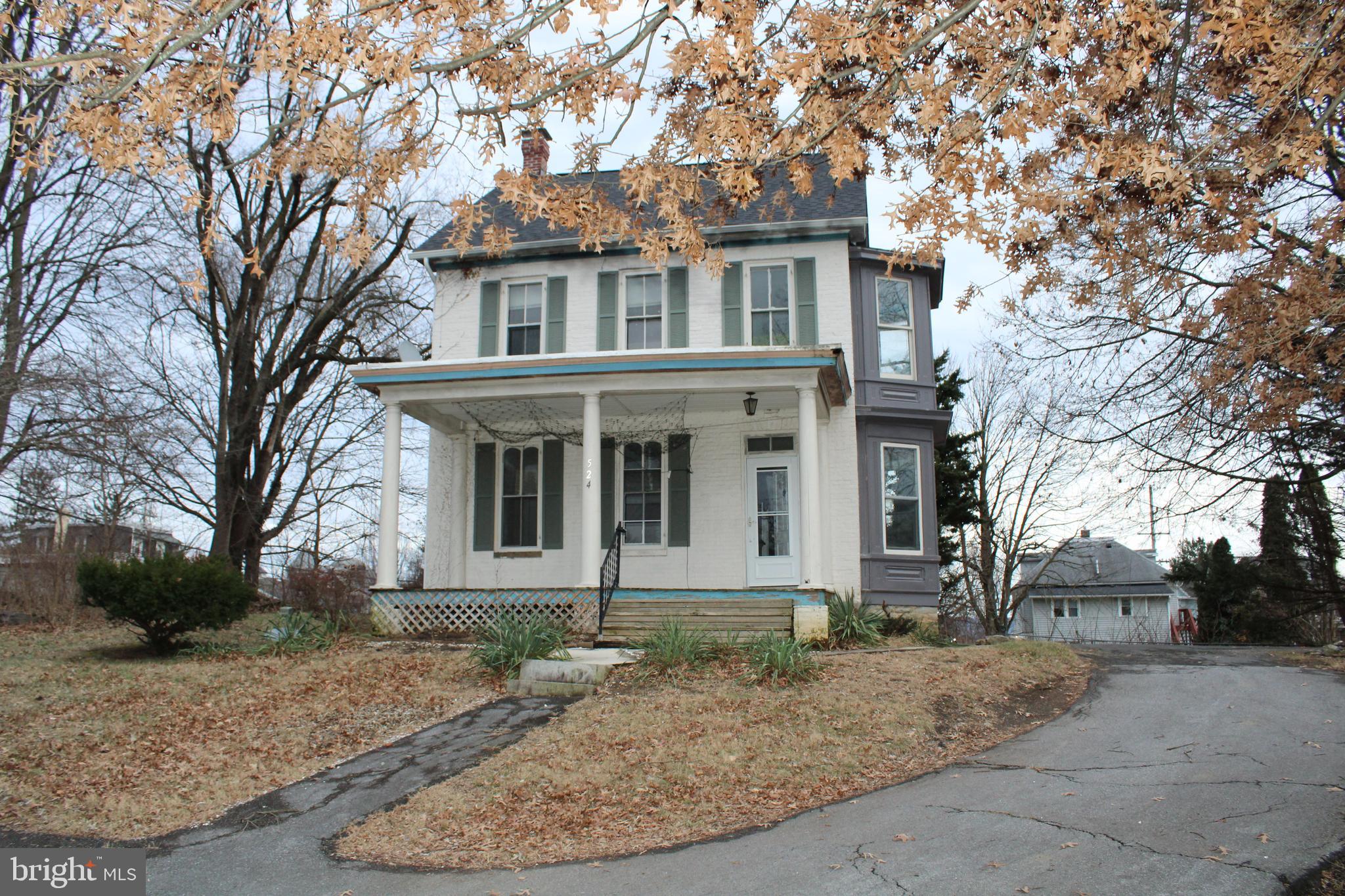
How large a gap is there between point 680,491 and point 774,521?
1620 millimetres

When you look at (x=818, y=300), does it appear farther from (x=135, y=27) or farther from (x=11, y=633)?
(x=11, y=633)

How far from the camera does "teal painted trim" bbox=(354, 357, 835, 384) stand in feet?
45.8

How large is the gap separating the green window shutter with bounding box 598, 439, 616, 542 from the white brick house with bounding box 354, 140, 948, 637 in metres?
0.03

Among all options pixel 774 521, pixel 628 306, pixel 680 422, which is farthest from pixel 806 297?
pixel 774 521

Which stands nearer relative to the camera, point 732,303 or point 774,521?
point 774,521

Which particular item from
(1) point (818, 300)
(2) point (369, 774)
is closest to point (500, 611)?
(2) point (369, 774)

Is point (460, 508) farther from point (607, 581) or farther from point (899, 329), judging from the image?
point (899, 329)

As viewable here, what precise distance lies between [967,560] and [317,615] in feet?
60.1

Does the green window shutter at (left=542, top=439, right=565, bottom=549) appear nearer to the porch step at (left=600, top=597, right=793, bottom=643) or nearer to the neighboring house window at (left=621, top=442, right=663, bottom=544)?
the neighboring house window at (left=621, top=442, right=663, bottom=544)

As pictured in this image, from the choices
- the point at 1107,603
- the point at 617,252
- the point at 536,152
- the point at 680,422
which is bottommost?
the point at 1107,603

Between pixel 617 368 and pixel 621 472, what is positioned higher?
pixel 617 368

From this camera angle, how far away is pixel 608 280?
56.3 feet

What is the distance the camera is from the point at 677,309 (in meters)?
16.9

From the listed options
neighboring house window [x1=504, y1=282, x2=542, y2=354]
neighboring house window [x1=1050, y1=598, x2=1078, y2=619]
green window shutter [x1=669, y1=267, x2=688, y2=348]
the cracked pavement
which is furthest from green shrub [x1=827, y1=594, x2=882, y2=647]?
neighboring house window [x1=1050, y1=598, x2=1078, y2=619]
